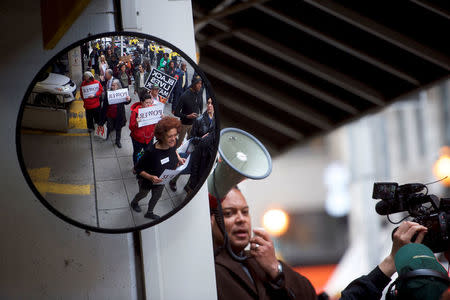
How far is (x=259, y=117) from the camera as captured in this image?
621 cm

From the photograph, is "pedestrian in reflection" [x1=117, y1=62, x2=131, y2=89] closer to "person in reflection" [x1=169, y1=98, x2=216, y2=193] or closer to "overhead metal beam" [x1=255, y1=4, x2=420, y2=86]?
"person in reflection" [x1=169, y1=98, x2=216, y2=193]

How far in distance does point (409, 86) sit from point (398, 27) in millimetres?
730

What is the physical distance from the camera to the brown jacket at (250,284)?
3264 millimetres

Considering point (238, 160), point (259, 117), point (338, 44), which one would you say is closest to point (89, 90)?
point (238, 160)

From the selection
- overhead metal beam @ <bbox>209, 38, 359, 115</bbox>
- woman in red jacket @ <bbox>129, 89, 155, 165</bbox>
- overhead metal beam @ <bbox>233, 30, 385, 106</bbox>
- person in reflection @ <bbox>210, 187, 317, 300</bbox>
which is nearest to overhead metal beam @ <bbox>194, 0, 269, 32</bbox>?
overhead metal beam @ <bbox>233, 30, 385, 106</bbox>

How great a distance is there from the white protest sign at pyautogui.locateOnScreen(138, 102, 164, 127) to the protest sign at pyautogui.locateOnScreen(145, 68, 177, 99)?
54mm

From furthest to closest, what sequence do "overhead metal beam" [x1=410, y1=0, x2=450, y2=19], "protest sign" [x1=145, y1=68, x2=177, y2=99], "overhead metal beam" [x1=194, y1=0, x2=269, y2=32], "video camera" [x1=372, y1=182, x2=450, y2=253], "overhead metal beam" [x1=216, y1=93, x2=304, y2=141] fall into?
→ "overhead metal beam" [x1=216, y1=93, x2=304, y2=141] → "overhead metal beam" [x1=194, y1=0, x2=269, y2=32] → "overhead metal beam" [x1=410, y1=0, x2=450, y2=19] → "video camera" [x1=372, y1=182, x2=450, y2=253] → "protest sign" [x1=145, y1=68, x2=177, y2=99]

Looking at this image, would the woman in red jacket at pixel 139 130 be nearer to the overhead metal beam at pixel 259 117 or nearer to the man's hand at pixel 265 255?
the man's hand at pixel 265 255

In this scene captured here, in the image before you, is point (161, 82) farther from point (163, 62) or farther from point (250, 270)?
point (250, 270)

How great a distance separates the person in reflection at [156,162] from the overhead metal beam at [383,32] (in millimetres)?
1927

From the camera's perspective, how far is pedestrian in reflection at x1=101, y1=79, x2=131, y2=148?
7.72ft

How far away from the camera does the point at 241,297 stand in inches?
127

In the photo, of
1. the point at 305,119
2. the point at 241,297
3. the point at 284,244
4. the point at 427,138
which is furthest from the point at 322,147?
the point at 241,297

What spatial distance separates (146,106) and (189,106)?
187 millimetres
